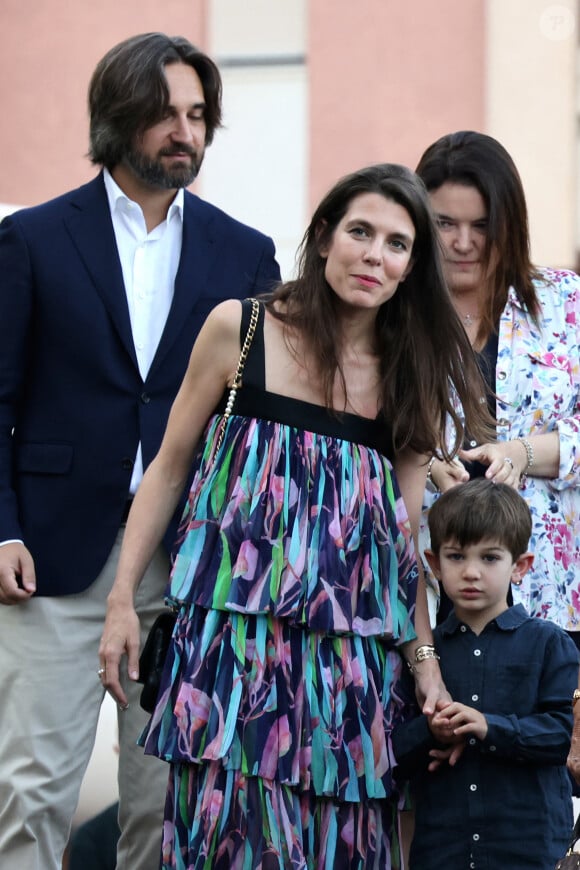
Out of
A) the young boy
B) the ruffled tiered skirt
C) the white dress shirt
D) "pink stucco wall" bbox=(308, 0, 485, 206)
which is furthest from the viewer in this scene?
"pink stucco wall" bbox=(308, 0, 485, 206)

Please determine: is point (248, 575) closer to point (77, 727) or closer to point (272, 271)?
point (77, 727)

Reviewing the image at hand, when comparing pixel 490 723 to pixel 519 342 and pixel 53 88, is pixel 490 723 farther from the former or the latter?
pixel 53 88

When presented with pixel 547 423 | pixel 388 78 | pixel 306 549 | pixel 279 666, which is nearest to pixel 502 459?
pixel 547 423

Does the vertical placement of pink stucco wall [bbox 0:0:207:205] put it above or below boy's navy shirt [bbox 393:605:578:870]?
above

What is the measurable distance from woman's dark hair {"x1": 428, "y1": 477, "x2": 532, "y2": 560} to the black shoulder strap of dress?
0.49m

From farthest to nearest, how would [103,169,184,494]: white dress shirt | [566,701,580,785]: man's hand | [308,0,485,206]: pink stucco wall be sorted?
[308,0,485,206]: pink stucco wall < [103,169,184,494]: white dress shirt < [566,701,580,785]: man's hand

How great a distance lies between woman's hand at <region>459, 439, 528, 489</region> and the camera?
3.91 m

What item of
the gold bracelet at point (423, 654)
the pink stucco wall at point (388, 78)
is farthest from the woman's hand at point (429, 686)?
the pink stucco wall at point (388, 78)

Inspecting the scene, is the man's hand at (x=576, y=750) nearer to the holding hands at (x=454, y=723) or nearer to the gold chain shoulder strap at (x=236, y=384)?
the holding hands at (x=454, y=723)

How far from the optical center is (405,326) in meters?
3.64

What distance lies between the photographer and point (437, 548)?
365 cm

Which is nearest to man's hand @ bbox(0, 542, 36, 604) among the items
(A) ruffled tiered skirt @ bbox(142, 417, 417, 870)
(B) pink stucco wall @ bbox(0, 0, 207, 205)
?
(A) ruffled tiered skirt @ bbox(142, 417, 417, 870)

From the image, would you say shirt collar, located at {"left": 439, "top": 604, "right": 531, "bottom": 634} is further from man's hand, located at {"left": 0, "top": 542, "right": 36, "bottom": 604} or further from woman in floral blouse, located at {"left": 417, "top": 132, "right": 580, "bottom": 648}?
man's hand, located at {"left": 0, "top": 542, "right": 36, "bottom": 604}

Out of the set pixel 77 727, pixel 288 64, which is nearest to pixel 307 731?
pixel 77 727
